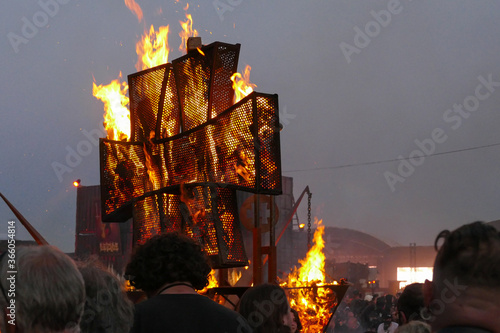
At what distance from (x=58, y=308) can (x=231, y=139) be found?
5.12 m

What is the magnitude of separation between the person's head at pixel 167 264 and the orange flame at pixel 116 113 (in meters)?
4.98

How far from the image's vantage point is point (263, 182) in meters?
6.95

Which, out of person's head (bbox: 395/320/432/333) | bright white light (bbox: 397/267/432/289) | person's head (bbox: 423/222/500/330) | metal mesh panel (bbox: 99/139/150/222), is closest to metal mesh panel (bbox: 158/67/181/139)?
metal mesh panel (bbox: 99/139/150/222)

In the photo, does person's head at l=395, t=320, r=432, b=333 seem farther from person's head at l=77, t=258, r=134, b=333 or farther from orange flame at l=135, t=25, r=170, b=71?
orange flame at l=135, t=25, r=170, b=71

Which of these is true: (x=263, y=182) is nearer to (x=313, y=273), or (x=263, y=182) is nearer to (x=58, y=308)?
(x=313, y=273)

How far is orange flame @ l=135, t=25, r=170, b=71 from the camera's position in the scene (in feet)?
28.7

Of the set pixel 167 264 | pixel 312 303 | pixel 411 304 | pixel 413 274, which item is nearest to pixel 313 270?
pixel 312 303

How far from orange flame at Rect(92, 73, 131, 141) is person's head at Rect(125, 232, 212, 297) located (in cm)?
498

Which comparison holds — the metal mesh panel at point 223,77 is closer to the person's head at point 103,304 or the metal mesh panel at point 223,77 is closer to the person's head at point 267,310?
the person's head at point 267,310

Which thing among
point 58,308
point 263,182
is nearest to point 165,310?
point 58,308

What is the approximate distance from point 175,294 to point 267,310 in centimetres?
62

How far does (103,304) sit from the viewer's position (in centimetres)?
284

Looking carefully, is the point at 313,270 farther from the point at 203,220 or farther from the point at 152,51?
the point at 152,51

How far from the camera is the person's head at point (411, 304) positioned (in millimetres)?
4543
